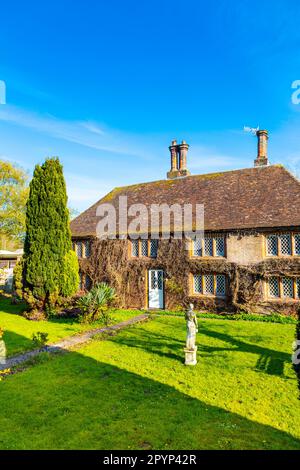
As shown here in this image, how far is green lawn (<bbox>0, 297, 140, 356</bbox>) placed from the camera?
45.1 feet

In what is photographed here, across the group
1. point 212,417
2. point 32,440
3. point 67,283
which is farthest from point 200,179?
point 32,440

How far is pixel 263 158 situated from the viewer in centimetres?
2312

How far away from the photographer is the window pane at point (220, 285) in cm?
2017

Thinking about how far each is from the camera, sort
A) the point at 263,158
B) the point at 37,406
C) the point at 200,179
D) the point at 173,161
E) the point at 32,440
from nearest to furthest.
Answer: the point at 32,440 < the point at 37,406 < the point at 263,158 < the point at 200,179 < the point at 173,161

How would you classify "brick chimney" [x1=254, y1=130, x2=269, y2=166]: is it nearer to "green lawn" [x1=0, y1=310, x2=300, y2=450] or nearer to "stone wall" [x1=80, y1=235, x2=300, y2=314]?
"stone wall" [x1=80, y1=235, x2=300, y2=314]

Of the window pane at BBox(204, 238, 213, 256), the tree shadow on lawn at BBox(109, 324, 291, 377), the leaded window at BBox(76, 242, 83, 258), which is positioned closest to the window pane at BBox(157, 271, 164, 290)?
the window pane at BBox(204, 238, 213, 256)

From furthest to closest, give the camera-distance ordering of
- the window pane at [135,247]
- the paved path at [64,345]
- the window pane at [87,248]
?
the window pane at [87,248], the window pane at [135,247], the paved path at [64,345]

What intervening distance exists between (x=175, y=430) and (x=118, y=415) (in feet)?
4.65

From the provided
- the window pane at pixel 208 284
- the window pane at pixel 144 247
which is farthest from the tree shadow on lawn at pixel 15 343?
the window pane at pixel 208 284

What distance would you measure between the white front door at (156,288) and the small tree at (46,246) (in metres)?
5.08

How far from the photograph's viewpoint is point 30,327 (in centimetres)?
1716

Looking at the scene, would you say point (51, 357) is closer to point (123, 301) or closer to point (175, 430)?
point (175, 430)

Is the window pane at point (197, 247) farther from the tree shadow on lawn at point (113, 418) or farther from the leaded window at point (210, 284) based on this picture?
the tree shadow on lawn at point (113, 418)

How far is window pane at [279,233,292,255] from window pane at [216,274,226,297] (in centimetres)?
368
